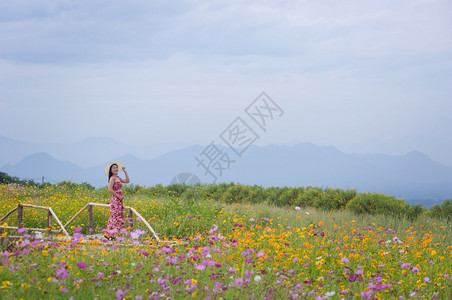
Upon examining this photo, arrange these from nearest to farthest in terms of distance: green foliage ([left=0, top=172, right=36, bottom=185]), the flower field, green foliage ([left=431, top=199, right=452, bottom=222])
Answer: the flower field < green foliage ([left=431, top=199, right=452, bottom=222]) < green foliage ([left=0, top=172, right=36, bottom=185])

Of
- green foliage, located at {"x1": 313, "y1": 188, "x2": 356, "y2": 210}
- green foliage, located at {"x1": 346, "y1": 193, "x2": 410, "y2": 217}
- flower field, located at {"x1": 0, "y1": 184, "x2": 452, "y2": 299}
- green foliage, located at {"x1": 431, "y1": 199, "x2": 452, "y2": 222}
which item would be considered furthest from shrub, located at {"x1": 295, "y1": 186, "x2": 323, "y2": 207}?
flower field, located at {"x1": 0, "y1": 184, "x2": 452, "y2": 299}

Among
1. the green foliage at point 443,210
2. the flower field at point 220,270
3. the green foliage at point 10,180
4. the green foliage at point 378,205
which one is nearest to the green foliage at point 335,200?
the green foliage at point 378,205

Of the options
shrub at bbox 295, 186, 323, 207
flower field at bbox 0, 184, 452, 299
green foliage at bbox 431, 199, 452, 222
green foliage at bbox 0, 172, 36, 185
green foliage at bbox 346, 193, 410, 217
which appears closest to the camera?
flower field at bbox 0, 184, 452, 299

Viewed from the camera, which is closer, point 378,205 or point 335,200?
point 378,205

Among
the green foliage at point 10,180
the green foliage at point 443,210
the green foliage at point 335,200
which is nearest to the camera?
the green foliage at point 443,210

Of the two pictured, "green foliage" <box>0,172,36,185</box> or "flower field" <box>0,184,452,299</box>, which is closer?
"flower field" <box>0,184,452,299</box>

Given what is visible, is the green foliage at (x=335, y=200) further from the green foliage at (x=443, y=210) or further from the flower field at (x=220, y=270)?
the flower field at (x=220, y=270)

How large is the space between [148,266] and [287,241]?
2753mm

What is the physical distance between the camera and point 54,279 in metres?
4.25

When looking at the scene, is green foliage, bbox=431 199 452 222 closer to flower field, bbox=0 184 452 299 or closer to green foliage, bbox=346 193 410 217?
green foliage, bbox=346 193 410 217

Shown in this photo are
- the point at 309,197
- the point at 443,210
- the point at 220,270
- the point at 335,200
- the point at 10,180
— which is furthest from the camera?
the point at 10,180

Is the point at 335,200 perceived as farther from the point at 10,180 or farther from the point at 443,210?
the point at 10,180

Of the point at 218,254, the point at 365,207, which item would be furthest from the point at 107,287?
the point at 365,207

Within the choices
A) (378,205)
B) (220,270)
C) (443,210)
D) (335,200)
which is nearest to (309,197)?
(335,200)
